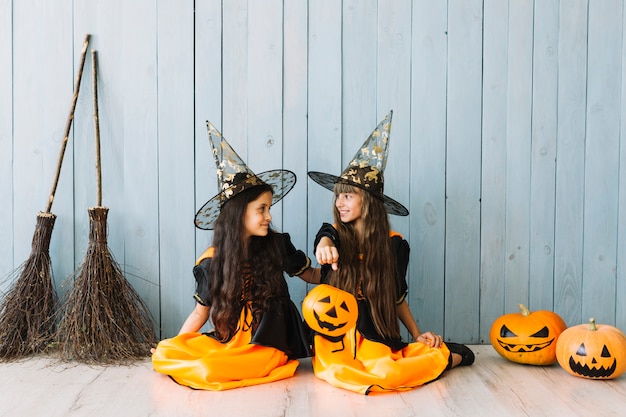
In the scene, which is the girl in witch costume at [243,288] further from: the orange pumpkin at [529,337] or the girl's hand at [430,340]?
the orange pumpkin at [529,337]

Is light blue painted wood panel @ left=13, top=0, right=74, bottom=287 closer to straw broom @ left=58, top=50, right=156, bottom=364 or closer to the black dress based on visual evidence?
straw broom @ left=58, top=50, right=156, bottom=364

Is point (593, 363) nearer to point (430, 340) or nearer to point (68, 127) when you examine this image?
point (430, 340)

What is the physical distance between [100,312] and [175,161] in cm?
76

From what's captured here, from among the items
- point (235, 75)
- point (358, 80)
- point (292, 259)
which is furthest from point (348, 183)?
point (235, 75)

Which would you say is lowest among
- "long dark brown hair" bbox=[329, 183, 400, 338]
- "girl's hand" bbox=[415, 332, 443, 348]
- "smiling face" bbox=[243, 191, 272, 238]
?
"girl's hand" bbox=[415, 332, 443, 348]

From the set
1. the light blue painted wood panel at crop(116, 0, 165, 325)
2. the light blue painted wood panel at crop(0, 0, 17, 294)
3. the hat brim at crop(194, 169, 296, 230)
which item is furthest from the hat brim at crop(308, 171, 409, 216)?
the light blue painted wood panel at crop(0, 0, 17, 294)

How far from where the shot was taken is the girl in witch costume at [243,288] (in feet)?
8.05

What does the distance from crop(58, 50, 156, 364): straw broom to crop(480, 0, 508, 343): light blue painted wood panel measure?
5.22 ft

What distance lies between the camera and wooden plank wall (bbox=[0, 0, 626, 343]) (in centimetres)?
294

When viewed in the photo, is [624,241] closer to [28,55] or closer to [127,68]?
[127,68]

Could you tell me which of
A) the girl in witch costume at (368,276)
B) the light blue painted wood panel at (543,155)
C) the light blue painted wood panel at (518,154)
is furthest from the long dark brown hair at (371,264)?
the light blue painted wood panel at (543,155)

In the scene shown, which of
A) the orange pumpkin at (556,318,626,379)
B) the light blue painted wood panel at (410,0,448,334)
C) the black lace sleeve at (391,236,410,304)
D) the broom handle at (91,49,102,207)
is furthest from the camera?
the light blue painted wood panel at (410,0,448,334)

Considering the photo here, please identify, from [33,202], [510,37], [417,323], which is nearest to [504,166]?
[510,37]

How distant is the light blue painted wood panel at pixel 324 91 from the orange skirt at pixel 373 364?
63 cm
